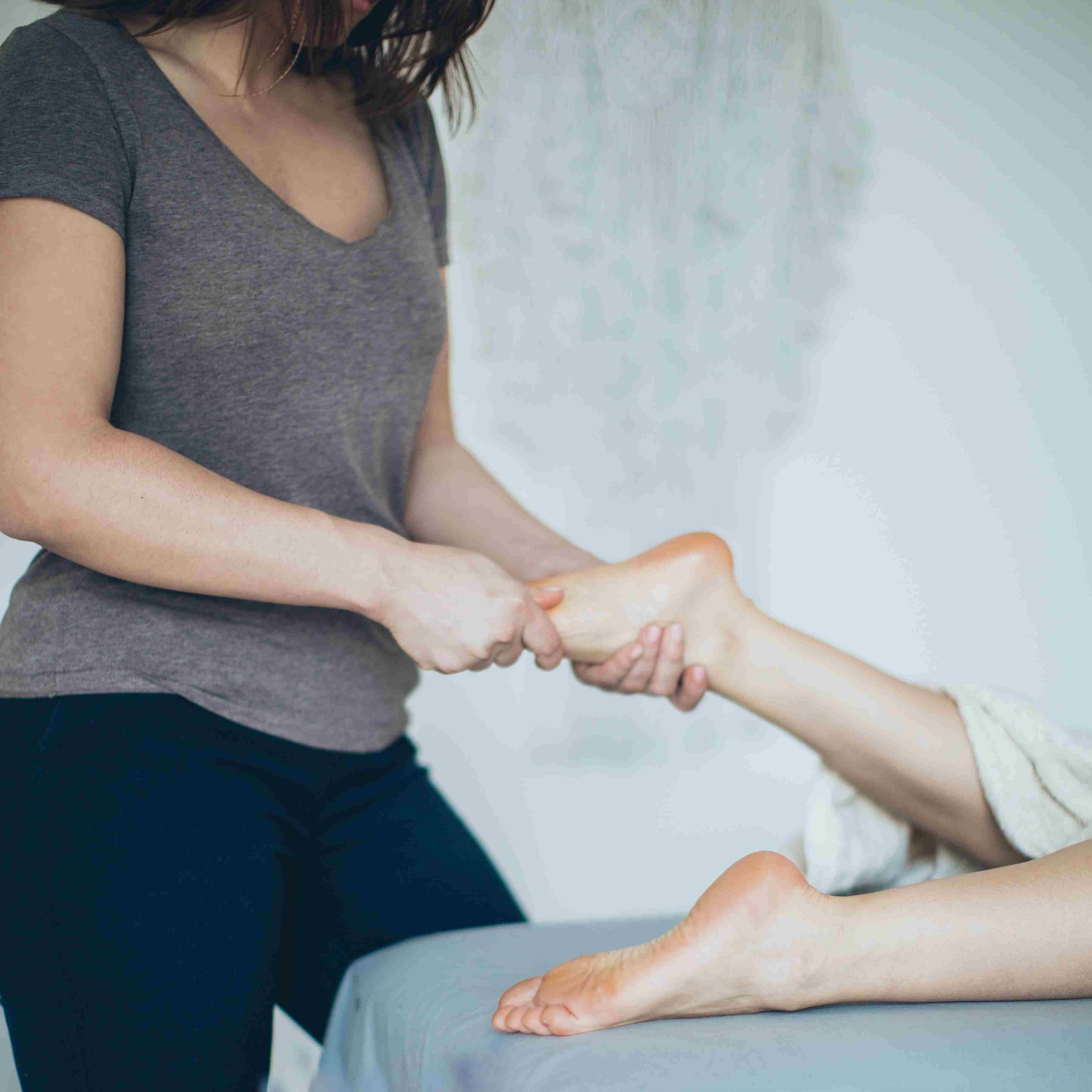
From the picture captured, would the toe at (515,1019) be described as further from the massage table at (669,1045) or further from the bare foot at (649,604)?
the bare foot at (649,604)

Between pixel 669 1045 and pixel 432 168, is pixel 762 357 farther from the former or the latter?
pixel 669 1045

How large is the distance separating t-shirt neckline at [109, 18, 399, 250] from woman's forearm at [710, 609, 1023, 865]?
0.55m

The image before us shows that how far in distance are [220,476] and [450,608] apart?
8.6 inches

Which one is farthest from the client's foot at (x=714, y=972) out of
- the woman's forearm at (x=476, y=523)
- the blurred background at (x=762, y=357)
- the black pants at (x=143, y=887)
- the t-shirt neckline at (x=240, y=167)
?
the blurred background at (x=762, y=357)

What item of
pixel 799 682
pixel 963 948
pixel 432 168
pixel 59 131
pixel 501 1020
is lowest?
pixel 501 1020

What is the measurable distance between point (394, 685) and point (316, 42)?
1.94ft

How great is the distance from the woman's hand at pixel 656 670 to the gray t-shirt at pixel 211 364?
0.82 feet

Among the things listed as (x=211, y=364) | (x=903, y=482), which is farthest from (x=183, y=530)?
(x=903, y=482)

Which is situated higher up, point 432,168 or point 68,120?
point 432,168

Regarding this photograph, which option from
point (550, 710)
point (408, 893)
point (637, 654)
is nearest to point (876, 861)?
point (637, 654)

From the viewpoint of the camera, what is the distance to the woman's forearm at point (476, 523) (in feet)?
3.55

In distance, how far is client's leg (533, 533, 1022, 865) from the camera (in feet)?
A: 3.05

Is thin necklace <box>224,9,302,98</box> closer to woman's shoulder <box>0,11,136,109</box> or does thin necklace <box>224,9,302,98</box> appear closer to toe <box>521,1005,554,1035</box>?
woman's shoulder <box>0,11,136,109</box>

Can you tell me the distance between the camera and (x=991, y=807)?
0.92 m
